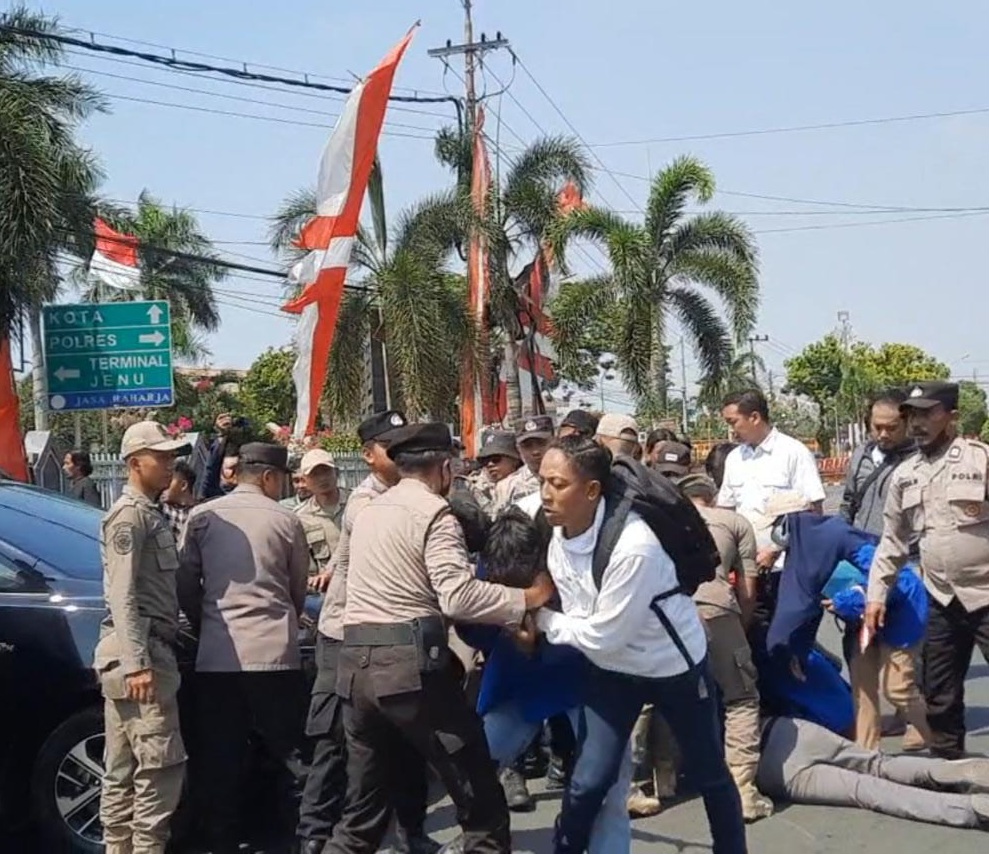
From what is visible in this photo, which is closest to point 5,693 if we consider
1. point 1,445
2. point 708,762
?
point 708,762

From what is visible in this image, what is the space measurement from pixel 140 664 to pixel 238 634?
1.81 feet

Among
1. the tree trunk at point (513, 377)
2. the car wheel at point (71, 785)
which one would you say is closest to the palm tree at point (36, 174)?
the tree trunk at point (513, 377)

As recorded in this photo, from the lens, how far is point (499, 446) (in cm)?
782

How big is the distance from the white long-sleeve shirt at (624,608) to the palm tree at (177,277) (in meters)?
32.2

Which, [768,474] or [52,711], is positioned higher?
[768,474]

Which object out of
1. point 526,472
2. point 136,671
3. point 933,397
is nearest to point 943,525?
point 933,397

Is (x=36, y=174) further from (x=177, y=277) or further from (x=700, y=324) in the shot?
(x=177, y=277)

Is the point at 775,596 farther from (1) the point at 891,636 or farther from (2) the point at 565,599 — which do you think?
(2) the point at 565,599

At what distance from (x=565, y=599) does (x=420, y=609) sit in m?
0.51

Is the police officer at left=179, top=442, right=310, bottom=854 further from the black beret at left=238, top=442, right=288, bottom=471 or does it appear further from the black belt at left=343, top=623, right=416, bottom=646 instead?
the black belt at left=343, top=623, right=416, bottom=646

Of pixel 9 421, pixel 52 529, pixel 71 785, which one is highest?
pixel 9 421

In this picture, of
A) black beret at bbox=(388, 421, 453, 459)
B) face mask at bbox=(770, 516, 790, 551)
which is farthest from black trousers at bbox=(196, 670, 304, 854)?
face mask at bbox=(770, 516, 790, 551)

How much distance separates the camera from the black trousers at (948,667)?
247 inches

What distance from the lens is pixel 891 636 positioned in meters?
6.95
